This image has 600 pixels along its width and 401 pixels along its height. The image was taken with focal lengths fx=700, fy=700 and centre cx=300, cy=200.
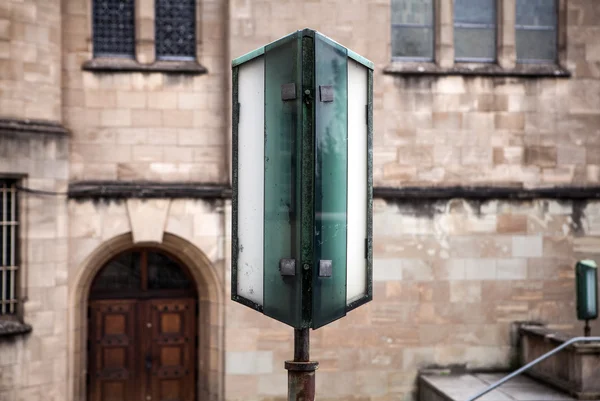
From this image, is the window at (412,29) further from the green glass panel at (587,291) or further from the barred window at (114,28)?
the barred window at (114,28)

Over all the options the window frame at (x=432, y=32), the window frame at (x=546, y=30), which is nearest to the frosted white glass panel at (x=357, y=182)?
the window frame at (x=432, y=32)

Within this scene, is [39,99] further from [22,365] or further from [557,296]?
[557,296]

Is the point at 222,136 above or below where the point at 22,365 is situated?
above

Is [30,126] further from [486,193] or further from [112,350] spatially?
[486,193]

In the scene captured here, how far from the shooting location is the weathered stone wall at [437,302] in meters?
9.20

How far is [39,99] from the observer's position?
8.75 meters

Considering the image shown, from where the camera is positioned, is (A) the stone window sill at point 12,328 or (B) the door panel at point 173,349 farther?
(B) the door panel at point 173,349

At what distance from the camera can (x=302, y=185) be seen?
2.25m

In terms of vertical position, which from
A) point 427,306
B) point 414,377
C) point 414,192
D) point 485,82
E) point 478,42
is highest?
point 478,42

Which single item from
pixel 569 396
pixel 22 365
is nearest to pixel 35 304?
pixel 22 365

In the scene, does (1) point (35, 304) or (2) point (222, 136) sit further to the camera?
(2) point (222, 136)

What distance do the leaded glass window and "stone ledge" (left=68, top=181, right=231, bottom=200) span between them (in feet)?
12.6

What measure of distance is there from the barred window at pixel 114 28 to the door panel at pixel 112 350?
3.42 metres

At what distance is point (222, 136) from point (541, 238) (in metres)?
4.61
